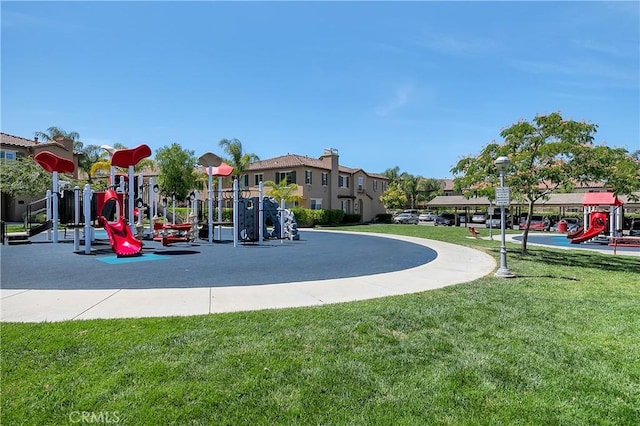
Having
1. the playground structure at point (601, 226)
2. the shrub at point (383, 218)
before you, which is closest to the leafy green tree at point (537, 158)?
the playground structure at point (601, 226)

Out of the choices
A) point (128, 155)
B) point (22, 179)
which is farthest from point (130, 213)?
point (22, 179)

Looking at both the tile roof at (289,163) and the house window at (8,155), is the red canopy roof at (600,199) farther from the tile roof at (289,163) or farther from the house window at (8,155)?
the house window at (8,155)

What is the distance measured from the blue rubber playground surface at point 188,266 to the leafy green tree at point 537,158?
3.73 meters

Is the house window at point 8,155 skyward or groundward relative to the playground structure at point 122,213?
skyward

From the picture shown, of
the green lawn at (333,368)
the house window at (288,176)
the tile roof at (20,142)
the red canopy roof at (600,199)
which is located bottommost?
the green lawn at (333,368)

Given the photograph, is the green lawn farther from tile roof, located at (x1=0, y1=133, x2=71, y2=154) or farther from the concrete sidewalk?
tile roof, located at (x1=0, y1=133, x2=71, y2=154)

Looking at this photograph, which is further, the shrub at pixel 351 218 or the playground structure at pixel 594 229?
the shrub at pixel 351 218

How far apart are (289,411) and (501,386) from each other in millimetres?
2174

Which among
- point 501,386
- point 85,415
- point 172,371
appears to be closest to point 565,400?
point 501,386

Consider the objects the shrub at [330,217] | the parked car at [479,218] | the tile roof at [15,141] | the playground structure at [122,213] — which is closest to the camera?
the playground structure at [122,213]

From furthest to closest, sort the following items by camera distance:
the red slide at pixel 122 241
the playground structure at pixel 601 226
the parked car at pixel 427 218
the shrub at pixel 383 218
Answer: the shrub at pixel 383 218, the parked car at pixel 427 218, the playground structure at pixel 601 226, the red slide at pixel 122 241

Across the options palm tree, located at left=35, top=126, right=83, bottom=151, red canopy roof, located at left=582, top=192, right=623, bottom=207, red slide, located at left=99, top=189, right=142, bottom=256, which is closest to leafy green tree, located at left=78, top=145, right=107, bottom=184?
palm tree, located at left=35, top=126, right=83, bottom=151

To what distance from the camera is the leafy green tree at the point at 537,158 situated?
13125 mm

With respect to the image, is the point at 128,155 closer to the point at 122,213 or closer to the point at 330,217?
the point at 122,213
